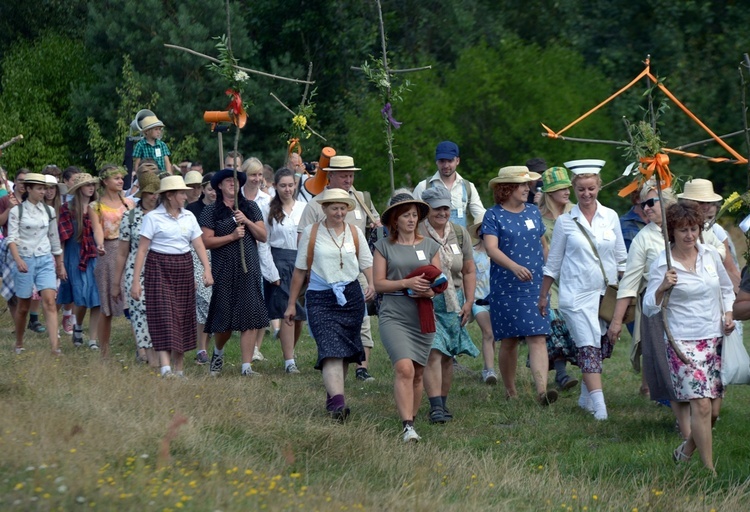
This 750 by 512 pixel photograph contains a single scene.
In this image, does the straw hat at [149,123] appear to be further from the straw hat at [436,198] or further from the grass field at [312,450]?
the straw hat at [436,198]

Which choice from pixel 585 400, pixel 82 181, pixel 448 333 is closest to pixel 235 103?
pixel 82 181

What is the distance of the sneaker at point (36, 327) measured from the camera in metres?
16.2

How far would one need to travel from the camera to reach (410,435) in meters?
9.23

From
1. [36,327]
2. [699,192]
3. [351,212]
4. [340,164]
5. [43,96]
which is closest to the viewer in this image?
[699,192]

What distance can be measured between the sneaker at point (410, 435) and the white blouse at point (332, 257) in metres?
1.47

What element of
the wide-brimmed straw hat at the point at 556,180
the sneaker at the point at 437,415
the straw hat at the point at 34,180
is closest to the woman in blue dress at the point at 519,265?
the wide-brimmed straw hat at the point at 556,180

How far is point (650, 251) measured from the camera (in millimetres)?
10008

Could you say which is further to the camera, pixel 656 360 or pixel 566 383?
pixel 566 383

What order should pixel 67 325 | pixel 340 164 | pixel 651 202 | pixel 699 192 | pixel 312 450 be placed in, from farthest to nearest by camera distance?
pixel 67 325 → pixel 340 164 → pixel 651 202 → pixel 699 192 → pixel 312 450

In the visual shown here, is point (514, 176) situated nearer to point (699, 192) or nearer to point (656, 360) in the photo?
point (699, 192)

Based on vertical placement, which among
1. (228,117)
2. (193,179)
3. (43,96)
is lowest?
(193,179)

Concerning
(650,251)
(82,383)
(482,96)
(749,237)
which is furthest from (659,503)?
(482,96)

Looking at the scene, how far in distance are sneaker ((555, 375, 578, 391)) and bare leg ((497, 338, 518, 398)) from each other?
583 mm

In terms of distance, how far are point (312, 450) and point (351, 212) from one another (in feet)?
12.4
